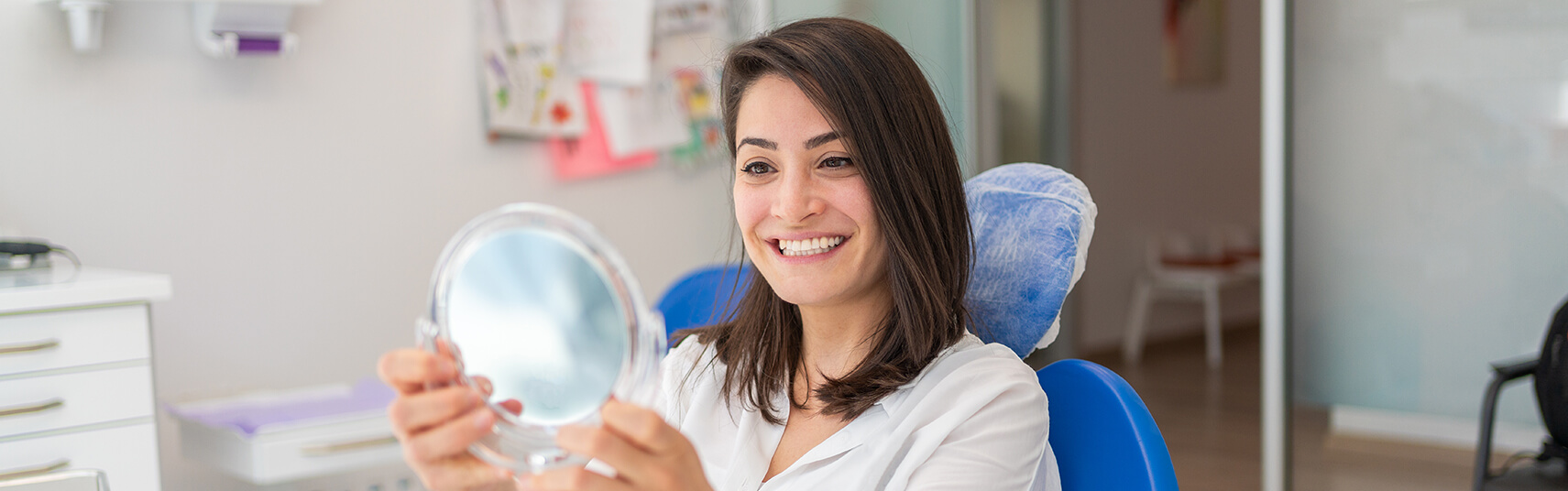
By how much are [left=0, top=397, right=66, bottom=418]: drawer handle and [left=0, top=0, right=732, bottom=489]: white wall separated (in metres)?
0.68

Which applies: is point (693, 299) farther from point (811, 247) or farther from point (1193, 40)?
point (1193, 40)

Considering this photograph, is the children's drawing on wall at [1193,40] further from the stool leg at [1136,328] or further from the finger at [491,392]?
the finger at [491,392]

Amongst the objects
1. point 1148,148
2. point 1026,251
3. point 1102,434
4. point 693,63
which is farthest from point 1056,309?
point 1148,148

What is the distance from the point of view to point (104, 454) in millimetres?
1636

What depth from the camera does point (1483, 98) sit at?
2.24m

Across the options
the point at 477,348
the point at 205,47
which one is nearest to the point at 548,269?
the point at 477,348

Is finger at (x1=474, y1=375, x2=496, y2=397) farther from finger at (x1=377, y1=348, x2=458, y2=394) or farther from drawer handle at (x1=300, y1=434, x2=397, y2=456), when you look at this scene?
drawer handle at (x1=300, y1=434, x2=397, y2=456)

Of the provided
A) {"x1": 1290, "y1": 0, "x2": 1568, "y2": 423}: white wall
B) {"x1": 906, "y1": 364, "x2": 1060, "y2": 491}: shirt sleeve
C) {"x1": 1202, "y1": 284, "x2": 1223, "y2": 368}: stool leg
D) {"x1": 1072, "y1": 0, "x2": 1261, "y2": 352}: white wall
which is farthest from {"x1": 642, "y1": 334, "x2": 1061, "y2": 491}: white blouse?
{"x1": 1202, "y1": 284, "x2": 1223, "y2": 368}: stool leg

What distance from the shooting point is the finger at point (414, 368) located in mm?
629

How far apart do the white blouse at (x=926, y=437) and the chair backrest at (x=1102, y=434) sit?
28mm

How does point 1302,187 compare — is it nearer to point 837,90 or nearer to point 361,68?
point 837,90

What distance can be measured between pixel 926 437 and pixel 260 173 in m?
1.89

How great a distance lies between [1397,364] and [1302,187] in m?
0.42

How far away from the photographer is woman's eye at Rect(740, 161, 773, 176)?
107cm
